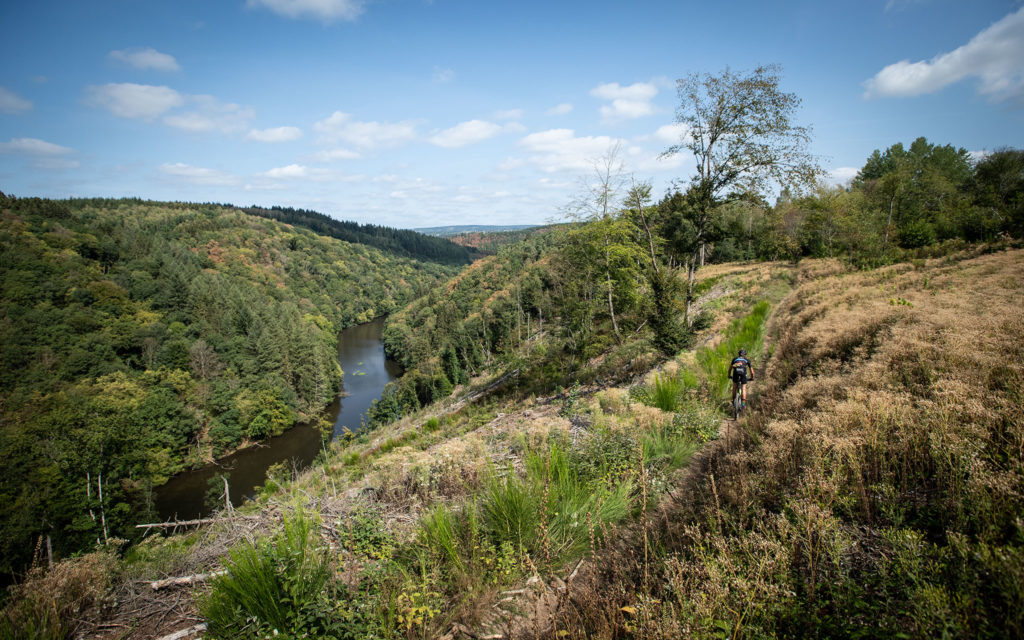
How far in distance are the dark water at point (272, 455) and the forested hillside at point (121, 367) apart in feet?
5.89

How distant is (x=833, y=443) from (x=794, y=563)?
1402 millimetres

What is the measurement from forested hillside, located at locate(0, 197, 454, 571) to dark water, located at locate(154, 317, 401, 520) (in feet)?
5.89

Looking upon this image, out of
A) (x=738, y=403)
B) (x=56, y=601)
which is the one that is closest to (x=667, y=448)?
(x=738, y=403)

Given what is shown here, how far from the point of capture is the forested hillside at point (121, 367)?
21281mm

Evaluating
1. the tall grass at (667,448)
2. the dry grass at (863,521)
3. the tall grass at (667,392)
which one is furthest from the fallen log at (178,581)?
the tall grass at (667,392)

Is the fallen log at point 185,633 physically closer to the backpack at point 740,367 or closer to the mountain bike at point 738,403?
the mountain bike at point 738,403

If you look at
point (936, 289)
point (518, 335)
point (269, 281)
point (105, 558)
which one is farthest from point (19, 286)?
point (936, 289)

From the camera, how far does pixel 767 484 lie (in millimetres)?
3252

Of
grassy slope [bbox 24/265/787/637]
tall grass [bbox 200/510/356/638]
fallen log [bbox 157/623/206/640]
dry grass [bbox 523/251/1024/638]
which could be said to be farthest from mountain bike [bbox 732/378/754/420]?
fallen log [bbox 157/623/206/640]

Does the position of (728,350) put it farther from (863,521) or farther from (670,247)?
(670,247)

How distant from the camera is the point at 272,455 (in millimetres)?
42719

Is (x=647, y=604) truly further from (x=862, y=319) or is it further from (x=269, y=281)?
(x=269, y=281)

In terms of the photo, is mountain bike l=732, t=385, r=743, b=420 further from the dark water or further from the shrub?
the dark water

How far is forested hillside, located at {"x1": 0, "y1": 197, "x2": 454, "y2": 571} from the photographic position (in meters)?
21.3
